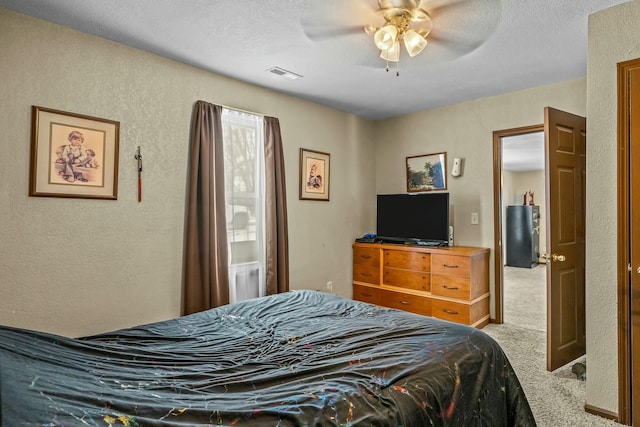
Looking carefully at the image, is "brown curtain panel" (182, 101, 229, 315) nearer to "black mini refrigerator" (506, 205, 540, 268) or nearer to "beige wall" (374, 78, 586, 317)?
"beige wall" (374, 78, 586, 317)

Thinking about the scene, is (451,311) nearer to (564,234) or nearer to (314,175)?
(564,234)

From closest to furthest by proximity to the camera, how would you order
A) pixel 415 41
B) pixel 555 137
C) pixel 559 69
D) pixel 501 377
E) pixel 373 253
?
pixel 501 377, pixel 415 41, pixel 555 137, pixel 559 69, pixel 373 253

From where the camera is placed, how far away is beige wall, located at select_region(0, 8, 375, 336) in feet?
7.59

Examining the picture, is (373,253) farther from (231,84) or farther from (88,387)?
(88,387)

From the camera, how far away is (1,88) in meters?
2.27

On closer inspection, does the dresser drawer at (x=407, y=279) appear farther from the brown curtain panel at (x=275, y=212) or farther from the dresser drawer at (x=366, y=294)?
the brown curtain panel at (x=275, y=212)

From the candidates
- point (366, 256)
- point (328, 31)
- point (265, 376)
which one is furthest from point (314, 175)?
point (265, 376)

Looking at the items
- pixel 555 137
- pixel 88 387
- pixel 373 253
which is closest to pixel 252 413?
pixel 88 387

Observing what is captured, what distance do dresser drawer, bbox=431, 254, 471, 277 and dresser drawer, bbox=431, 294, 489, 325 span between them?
0.31 m

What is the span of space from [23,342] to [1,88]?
1.73 m

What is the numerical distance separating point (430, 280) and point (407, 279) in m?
0.28

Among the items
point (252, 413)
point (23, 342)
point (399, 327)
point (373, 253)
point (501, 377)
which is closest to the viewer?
point (252, 413)

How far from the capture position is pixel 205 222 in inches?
124

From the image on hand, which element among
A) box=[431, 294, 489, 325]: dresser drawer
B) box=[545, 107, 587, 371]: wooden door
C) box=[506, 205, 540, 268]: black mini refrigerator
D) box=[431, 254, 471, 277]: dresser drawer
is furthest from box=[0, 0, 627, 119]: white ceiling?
box=[506, 205, 540, 268]: black mini refrigerator
